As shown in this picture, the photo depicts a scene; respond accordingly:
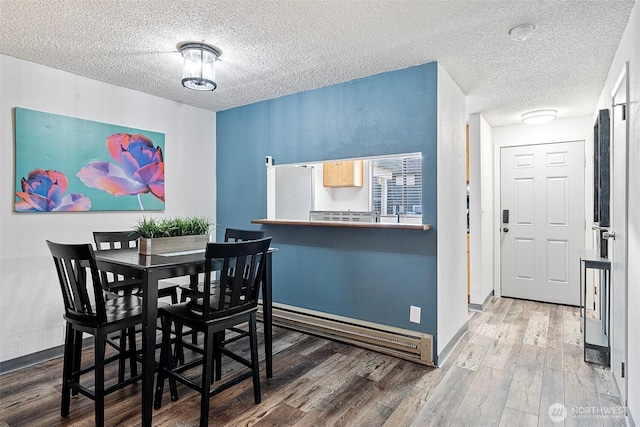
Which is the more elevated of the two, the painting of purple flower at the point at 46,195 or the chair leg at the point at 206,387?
the painting of purple flower at the point at 46,195

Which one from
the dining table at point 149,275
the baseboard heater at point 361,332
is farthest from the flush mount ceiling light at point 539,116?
the dining table at point 149,275

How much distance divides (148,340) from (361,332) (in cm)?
174

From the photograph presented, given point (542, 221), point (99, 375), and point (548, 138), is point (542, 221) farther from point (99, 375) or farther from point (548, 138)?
point (99, 375)

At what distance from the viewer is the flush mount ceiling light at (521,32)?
2180 mm

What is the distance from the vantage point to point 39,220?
282 cm

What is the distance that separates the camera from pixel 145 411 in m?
1.82

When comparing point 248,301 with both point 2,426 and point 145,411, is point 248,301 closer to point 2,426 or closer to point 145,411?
point 145,411

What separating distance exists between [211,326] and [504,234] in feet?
13.4

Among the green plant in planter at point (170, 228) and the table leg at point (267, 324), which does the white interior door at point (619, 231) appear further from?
the green plant in planter at point (170, 228)

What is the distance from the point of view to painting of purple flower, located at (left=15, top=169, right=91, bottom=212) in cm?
273

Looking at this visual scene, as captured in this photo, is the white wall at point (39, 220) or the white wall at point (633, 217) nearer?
the white wall at point (633, 217)

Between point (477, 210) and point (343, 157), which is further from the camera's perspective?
point (477, 210)

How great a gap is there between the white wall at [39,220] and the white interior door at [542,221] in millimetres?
4238

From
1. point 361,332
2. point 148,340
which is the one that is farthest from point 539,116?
point 148,340
